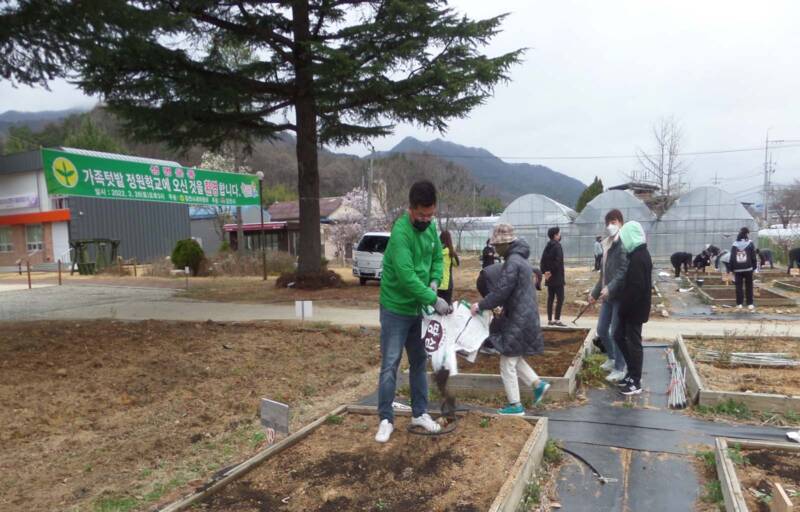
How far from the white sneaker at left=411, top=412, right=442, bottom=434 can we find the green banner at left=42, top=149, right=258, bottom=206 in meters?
10.2

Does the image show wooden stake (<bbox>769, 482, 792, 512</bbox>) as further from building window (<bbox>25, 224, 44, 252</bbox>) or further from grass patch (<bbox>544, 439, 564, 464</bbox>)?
building window (<bbox>25, 224, 44, 252</bbox>)

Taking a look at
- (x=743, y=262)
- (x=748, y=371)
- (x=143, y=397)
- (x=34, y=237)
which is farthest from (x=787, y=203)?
(x=34, y=237)

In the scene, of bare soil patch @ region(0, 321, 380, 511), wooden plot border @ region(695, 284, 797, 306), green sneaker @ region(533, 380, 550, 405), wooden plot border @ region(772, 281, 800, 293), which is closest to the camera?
bare soil patch @ region(0, 321, 380, 511)

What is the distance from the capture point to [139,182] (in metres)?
13.4

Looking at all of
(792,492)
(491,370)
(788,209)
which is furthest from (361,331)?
(788,209)

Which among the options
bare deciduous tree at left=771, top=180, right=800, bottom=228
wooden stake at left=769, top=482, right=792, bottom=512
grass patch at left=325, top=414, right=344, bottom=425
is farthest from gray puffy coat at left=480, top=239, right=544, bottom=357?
bare deciduous tree at left=771, top=180, right=800, bottom=228

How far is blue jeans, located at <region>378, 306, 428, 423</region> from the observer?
4156 mm

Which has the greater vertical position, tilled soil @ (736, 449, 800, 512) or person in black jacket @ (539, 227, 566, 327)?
person in black jacket @ (539, 227, 566, 327)

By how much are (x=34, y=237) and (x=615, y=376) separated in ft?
128

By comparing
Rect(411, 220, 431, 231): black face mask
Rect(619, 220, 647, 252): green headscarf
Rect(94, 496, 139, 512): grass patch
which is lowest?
Rect(94, 496, 139, 512): grass patch

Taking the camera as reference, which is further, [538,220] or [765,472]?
[538,220]

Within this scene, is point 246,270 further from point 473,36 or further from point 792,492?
point 792,492

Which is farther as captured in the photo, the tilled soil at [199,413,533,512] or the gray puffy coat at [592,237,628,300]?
the gray puffy coat at [592,237,628,300]

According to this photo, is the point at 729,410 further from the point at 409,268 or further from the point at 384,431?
the point at 409,268
